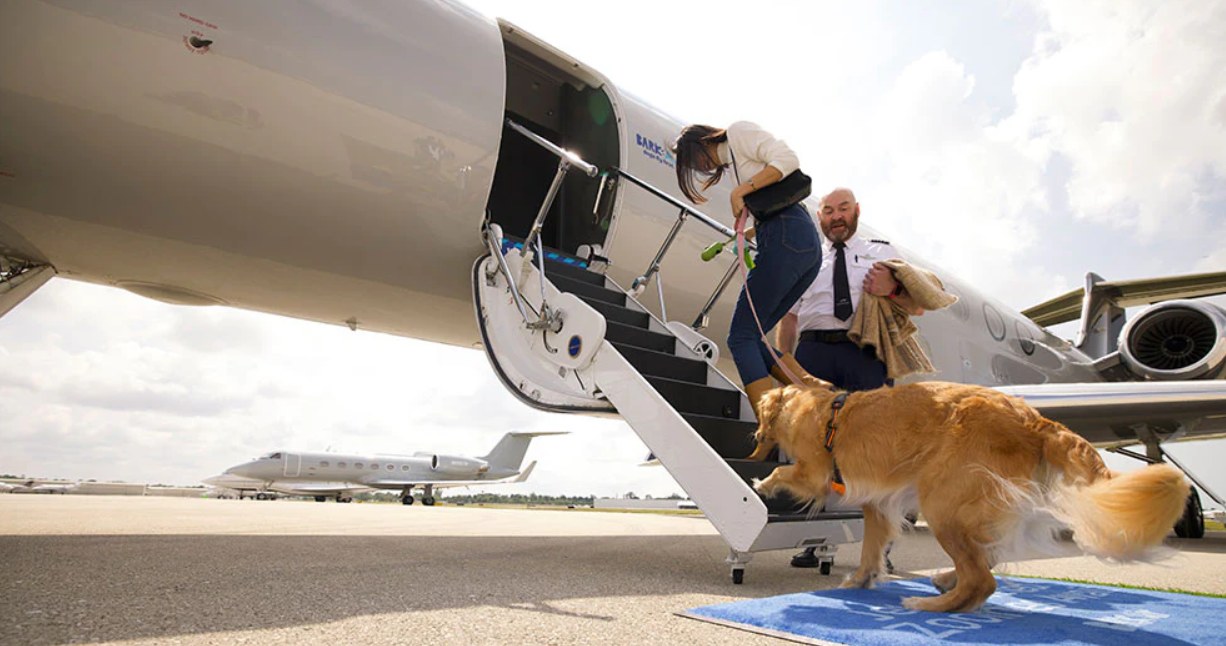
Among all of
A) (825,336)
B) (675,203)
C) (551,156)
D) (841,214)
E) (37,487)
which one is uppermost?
(551,156)

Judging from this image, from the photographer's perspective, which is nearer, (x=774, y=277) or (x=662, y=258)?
(x=774, y=277)

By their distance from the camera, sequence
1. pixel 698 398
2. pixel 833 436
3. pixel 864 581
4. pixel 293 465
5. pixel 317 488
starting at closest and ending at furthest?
pixel 833 436 → pixel 864 581 → pixel 698 398 → pixel 293 465 → pixel 317 488

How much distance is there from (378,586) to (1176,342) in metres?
9.82

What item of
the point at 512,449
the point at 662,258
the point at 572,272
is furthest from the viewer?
the point at 512,449

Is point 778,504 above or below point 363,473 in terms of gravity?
above

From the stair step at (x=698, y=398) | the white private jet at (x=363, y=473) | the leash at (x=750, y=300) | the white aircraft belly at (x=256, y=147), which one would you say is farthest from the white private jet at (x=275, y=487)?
the leash at (x=750, y=300)

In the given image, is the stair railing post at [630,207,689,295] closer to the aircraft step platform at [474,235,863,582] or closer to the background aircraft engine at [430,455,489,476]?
the aircraft step platform at [474,235,863,582]

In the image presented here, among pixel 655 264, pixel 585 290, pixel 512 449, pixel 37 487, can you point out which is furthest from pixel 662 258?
pixel 37 487

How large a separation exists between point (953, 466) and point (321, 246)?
3400 mm

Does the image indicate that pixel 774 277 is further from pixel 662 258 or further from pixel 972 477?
pixel 662 258

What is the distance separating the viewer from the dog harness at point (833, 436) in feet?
7.12

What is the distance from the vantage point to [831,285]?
3.03 meters

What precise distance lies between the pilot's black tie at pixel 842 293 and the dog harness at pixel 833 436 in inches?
30.1

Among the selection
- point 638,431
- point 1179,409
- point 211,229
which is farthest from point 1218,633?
point 1179,409
